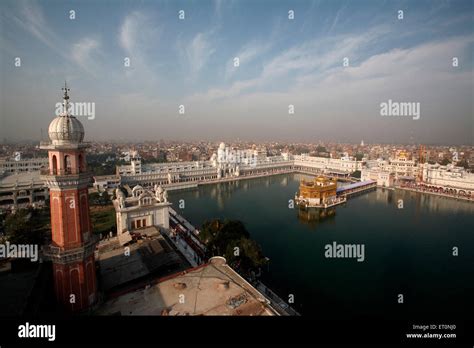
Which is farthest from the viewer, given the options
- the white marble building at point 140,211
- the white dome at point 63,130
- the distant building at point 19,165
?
the distant building at point 19,165

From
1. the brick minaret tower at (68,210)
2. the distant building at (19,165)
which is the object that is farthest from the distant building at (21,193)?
the brick minaret tower at (68,210)

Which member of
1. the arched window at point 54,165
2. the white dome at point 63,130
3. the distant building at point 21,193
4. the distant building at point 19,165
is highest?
the white dome at point 63,130

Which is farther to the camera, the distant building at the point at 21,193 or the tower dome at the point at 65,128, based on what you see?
the distant building at the point at 21,193

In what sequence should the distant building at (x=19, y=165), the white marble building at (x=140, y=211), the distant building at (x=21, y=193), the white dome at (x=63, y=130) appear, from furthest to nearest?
the distant building at (x=19, y=165) → the distant building at (x=21, y=193) → the white marble building at (x=140, y=211) → the white dome at (x=63, y=130)

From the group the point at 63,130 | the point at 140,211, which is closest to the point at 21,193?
the point at 140,211

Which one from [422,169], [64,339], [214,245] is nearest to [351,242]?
[214,245]

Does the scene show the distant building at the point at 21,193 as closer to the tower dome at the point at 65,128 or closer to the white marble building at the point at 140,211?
the white marble building at the point at 140,211

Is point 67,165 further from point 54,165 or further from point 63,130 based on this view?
point 63,130

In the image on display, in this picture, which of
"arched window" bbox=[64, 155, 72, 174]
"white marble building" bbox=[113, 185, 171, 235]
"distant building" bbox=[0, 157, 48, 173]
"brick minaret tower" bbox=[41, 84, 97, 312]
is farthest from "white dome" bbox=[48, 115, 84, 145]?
"distant building" bbox=[0, 157, 48, 173]
